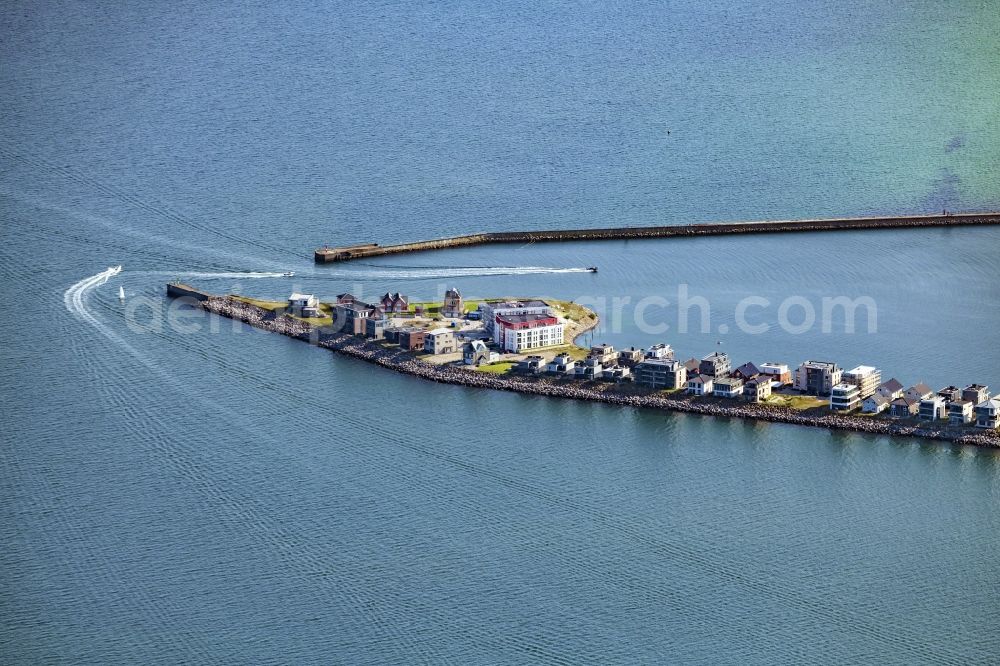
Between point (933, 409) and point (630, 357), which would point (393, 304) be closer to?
point (630, 357)

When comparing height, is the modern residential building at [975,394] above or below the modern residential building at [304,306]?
below

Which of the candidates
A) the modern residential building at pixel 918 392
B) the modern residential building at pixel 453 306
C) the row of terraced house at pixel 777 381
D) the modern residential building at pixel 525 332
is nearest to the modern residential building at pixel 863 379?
the row of terraced house at pixel 777 381

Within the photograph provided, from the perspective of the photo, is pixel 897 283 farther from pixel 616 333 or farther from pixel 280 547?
pixel 280 547

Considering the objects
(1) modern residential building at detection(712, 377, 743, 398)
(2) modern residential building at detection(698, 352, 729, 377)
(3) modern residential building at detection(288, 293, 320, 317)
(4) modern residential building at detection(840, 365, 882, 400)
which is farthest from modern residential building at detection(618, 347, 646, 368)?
(3) modern residential building at detection(288, 293, 320, 317)

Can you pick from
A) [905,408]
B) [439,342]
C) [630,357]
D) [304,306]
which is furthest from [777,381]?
[304,306]

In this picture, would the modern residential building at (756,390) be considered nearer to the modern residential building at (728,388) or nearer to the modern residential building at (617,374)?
the modern residential building at (728,388)

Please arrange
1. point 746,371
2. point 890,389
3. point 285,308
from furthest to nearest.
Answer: point 285,308 < point 746,371 < point 890,389

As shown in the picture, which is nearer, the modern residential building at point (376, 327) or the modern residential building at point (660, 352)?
the modern residential building at point (660, 352)
